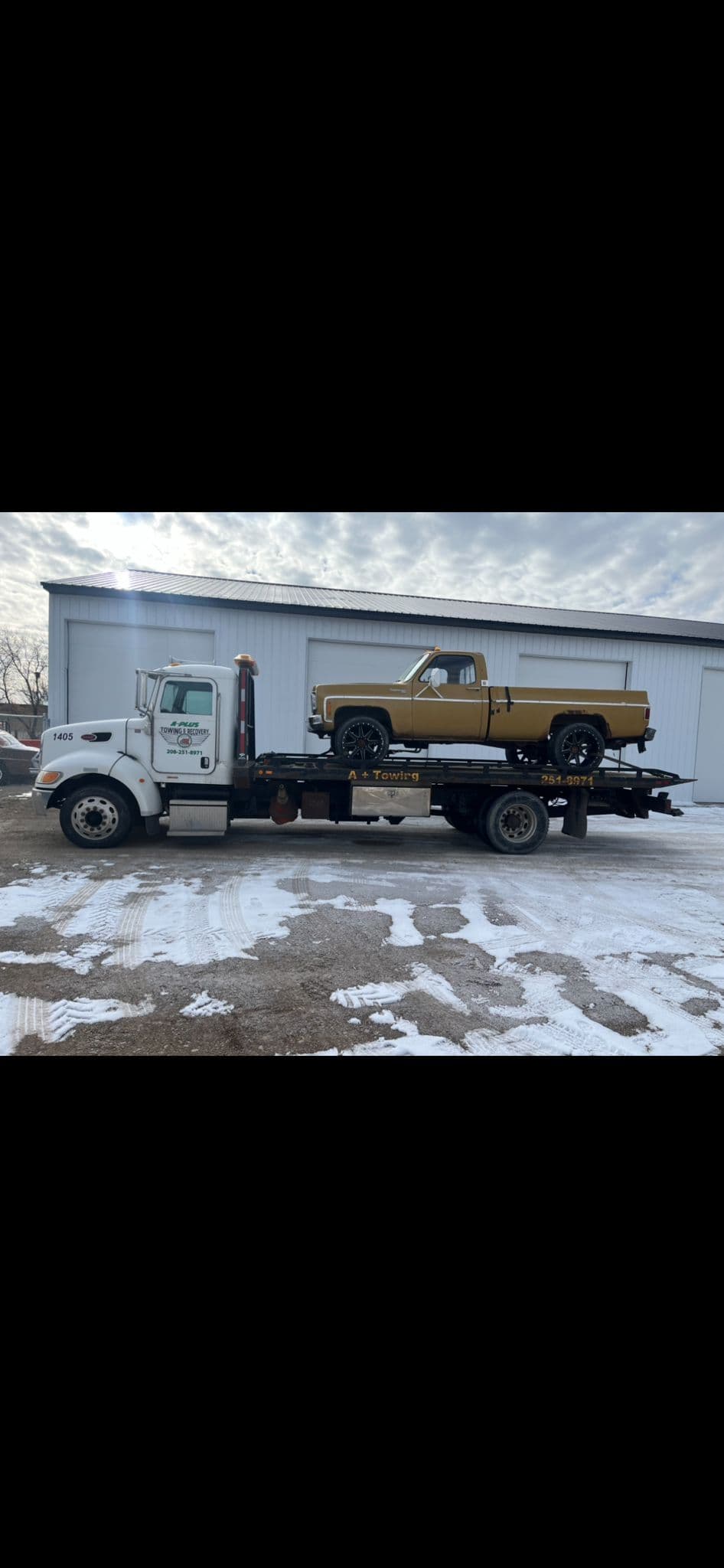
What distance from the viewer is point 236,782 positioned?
778cm

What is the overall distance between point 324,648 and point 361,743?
6409mm

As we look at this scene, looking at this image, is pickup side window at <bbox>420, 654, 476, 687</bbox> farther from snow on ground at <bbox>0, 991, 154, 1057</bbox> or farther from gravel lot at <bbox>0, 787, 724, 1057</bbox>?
snow on ground at <bbox>0, 991, 154, 1057</bbox>

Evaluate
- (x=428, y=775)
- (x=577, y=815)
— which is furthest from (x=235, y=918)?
(x=577, y=815)

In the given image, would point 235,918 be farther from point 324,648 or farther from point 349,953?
point 324,648

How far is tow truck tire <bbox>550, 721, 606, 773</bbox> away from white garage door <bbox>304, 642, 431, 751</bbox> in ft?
20.3

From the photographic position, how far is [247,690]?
8.02 meters

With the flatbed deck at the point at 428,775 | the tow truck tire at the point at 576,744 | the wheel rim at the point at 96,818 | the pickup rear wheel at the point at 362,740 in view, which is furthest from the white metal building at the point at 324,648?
the wheel rim at the point at 96,818

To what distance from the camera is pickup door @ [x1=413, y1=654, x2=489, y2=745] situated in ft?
27.2

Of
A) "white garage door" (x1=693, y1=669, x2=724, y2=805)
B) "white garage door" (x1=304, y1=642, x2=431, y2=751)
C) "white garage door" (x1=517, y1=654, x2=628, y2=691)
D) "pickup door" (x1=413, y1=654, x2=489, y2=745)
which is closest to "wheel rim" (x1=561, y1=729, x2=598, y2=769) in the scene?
"pickup door" (x1=413, y1=654, x2=489, y2=745)

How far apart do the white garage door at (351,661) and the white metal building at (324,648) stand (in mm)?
26

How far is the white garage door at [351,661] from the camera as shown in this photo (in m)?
14.1
